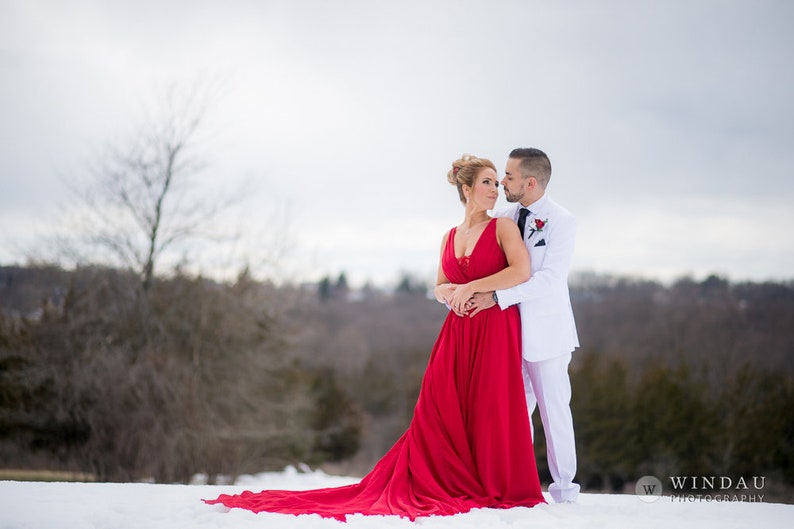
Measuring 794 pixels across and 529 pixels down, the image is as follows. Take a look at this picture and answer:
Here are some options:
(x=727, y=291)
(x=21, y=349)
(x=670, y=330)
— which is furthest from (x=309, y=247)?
(x=670, y=330)

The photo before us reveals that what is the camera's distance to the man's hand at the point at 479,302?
15.0 ft

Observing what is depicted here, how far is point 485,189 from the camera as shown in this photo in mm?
4707

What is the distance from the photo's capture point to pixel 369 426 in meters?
44.0

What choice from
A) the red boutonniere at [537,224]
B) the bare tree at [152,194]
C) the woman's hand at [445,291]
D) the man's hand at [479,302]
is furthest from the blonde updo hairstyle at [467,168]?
the bare tree at [152,194]

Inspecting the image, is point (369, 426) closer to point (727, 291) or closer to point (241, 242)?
point (727, 291)

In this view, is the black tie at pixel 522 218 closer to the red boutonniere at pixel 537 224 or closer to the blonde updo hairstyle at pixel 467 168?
the red boutonniere at pixel 537 224

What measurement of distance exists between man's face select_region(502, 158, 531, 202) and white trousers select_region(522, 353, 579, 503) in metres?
1.18

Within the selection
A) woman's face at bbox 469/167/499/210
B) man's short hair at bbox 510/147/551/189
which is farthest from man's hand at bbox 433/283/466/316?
man's short hair at bbox 510/147/551/189

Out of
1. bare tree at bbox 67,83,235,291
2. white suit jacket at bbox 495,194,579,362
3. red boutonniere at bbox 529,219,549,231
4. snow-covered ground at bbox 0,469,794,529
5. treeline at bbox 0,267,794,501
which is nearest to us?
snow-covered ground at bbox 0,469,794,529

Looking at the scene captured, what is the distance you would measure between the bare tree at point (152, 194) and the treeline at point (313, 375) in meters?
0.74

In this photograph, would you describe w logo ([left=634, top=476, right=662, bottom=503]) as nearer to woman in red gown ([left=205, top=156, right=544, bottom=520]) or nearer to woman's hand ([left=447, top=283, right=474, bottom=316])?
woman in red gown ([left=205, top=156, right=544, bottom=520])

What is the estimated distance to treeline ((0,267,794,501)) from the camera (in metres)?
13.4

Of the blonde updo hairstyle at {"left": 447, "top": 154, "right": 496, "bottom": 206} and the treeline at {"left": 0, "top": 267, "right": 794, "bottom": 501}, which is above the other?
the blonde updo hairstyle at {"left": 447, "top": 154, "right": 496, "bottom": 206}

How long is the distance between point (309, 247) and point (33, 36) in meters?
7.91
